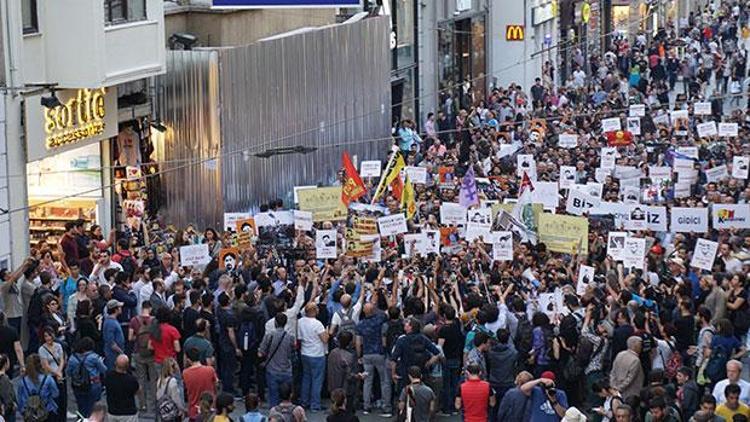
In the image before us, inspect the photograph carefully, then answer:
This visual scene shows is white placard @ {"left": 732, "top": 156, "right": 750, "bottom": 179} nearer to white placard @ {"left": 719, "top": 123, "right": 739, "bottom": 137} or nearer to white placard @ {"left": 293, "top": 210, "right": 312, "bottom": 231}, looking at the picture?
white placard @ {"left": 719, "top": 123, "right": 739, "bottom": 137}

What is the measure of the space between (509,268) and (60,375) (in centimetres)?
713

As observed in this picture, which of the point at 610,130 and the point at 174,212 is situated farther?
the point at 610,130

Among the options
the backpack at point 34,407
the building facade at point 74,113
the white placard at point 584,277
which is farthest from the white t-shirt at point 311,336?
the building facade at point 74,113

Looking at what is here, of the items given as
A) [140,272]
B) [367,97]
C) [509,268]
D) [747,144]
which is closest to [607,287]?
[509,268]

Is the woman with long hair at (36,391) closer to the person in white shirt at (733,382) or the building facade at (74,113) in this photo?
the person in white shirt at (733,382)

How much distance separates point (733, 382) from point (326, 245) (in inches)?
327

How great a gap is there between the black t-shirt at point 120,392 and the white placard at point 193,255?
5.27 metres

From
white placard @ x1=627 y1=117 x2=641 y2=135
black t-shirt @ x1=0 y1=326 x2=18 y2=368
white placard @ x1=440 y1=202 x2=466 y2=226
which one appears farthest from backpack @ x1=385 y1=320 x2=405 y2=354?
white placard @ x1=627 y1=117 x2=641 y2=135

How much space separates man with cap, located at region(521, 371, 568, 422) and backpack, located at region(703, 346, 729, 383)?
7.57 ft

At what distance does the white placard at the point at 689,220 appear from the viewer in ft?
86.4

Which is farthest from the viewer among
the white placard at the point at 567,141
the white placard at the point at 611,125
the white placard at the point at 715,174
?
the white placard at the point at 611,125

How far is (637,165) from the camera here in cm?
3306

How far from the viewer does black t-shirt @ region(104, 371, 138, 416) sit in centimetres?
1848

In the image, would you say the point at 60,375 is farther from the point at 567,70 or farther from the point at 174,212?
the point at 567,70
